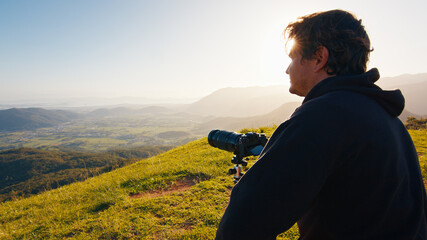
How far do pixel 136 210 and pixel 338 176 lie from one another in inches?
192

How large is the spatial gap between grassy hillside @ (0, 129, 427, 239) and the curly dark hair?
338 cm

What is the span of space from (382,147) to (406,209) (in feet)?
1.62

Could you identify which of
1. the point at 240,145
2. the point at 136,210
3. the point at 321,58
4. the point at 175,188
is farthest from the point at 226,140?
the point at 175,188

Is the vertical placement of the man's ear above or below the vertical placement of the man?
above

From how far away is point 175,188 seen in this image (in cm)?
601

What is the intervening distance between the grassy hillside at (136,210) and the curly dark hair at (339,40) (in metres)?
3.38

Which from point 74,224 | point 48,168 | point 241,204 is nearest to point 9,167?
point 48,168

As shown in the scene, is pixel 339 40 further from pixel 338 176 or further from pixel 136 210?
pixel 136 210

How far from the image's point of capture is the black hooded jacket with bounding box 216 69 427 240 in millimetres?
1010

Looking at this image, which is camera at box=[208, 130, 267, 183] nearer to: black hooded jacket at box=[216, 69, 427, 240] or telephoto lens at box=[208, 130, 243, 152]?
telephoto lens at box=[208, 130, 243, 152]

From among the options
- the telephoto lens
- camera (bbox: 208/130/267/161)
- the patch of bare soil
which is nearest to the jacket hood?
camera (bbox: 208/130/267/161)

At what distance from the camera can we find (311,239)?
4.29 feet

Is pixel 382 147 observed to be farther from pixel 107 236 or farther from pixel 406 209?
pixel 107 236

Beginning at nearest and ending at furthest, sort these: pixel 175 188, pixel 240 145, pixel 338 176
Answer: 1. pixel 338 176
2. pixel 240 145
3. pixel 175 188
